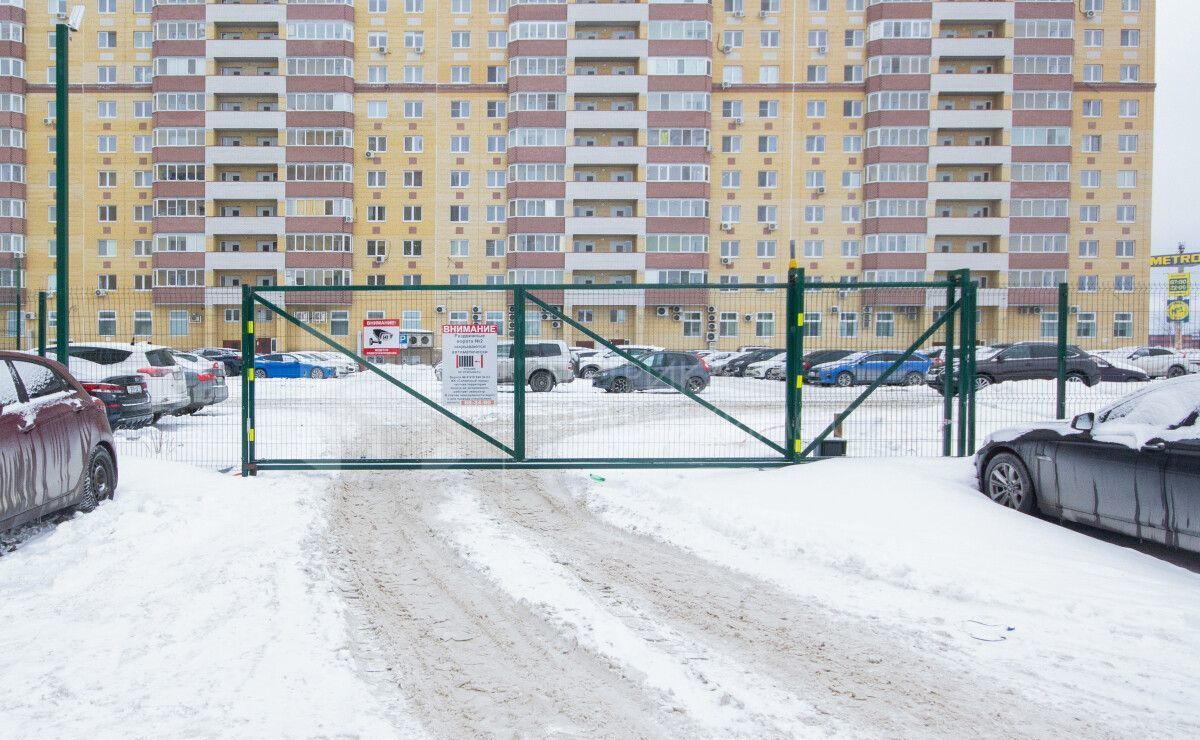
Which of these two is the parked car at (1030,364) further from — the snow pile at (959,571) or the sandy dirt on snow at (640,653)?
the sandy dirt on snow at (640,653)

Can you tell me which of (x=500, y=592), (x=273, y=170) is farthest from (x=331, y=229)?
(x=500, y=592)

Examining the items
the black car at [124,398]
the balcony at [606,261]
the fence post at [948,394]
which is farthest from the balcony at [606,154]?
the fence post at [948,394]

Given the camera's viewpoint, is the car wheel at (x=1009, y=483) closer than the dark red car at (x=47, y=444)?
No

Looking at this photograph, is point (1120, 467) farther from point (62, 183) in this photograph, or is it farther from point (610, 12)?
point (610, 12)

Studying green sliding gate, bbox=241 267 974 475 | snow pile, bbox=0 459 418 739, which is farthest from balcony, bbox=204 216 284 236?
snow pile, bbox=0 459 418 739

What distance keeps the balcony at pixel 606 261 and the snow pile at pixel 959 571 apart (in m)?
47.9

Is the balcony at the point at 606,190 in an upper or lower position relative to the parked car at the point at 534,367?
upper

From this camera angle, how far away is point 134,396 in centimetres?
1374

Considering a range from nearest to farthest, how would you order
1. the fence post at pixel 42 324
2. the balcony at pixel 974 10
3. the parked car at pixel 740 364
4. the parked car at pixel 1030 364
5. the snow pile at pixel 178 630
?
1. the snow pile at pixel 178 630
2. the parked car at pixel 740 364
3. the fence post at pixel 42 324
4. the parked car at pixel 1030 364
5. the balcony at pixel 974 10

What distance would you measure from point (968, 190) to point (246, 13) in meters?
49.9

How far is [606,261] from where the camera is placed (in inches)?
2229

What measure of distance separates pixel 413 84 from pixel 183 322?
891 inches

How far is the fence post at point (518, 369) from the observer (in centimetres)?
948

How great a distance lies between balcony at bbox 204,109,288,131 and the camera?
55469 mm
